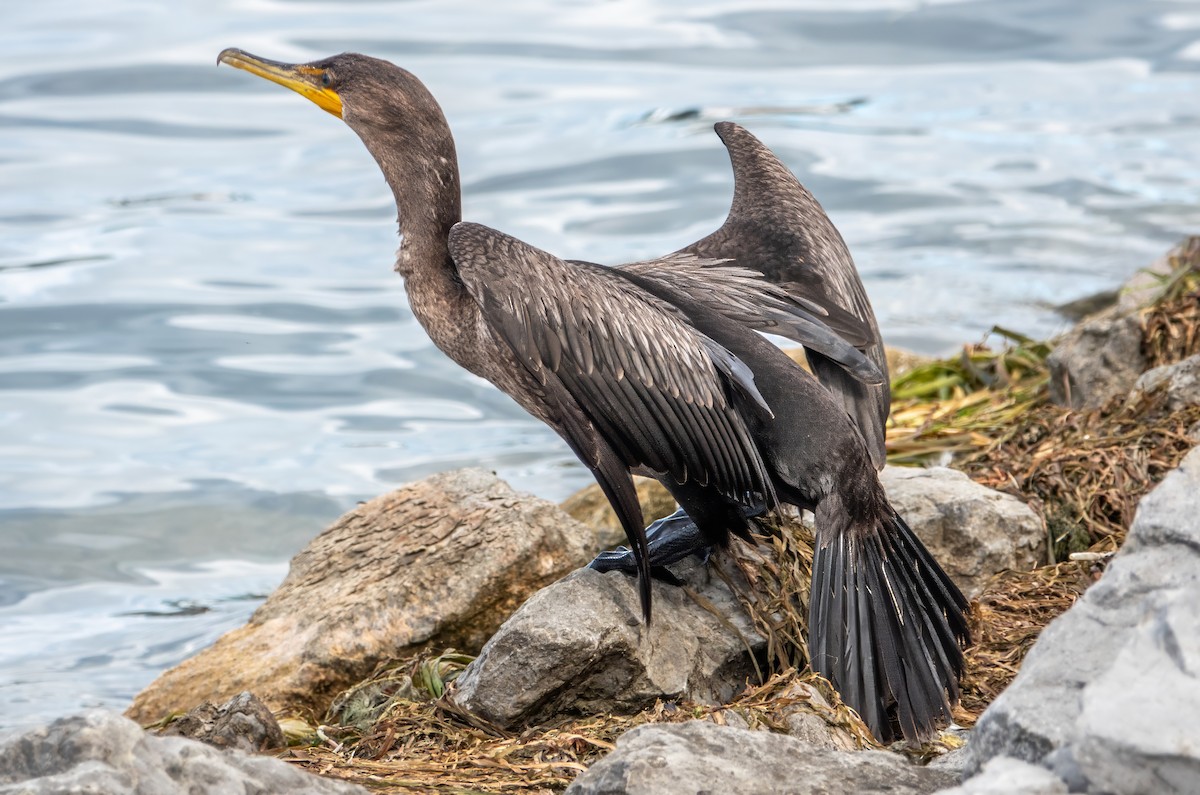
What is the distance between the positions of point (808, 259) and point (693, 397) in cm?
111

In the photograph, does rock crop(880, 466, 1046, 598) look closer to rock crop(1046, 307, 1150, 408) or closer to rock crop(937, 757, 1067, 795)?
rock crop(1046, 307, 1150, 408)

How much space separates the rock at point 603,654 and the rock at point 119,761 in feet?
4.45

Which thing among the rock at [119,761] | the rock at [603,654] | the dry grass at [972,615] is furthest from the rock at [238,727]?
the rock at [119,761]

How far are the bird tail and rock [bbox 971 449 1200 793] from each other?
4.16 ft

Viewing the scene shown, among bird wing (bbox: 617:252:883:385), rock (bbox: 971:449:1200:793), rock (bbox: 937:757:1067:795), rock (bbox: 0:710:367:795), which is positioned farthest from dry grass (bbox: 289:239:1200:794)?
rock (bbox: 937:757:1067:795)

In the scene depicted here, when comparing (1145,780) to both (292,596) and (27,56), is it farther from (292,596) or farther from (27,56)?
(27,56)

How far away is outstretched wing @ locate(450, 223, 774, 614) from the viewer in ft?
13.1

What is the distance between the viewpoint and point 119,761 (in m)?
2.30

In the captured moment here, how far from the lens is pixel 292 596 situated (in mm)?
5102

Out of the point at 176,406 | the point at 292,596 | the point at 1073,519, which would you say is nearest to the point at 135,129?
the point at 176,406

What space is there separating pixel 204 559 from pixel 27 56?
9.44 meters

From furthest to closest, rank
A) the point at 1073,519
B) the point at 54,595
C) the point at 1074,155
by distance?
the point at 1074,155, the point at 54,595, the point at 1073,519

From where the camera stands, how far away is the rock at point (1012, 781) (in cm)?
207

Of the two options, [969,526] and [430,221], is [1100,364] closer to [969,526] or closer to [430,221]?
[969,526]
